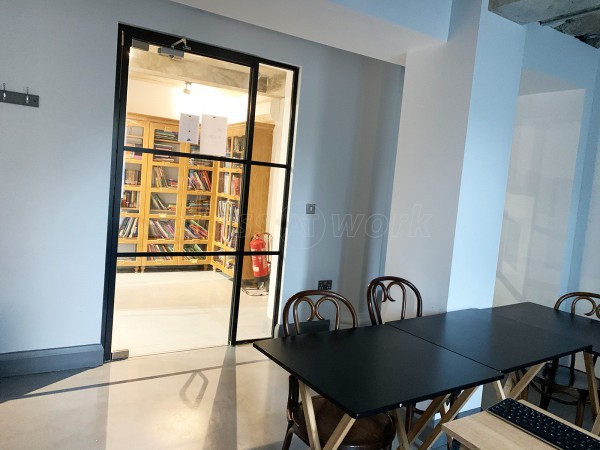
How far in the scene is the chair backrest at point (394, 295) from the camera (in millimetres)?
2560

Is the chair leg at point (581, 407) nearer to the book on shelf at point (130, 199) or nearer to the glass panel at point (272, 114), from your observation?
the glass panel at point (272, 114)

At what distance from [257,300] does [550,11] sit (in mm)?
3035

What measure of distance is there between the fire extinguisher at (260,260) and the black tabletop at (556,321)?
1959 millimetres

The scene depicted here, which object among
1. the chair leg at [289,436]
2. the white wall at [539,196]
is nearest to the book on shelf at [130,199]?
the chair leg at [289,436]

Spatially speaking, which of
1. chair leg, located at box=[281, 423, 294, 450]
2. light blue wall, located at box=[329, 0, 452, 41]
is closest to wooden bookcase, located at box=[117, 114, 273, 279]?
light blue wall, located at box=[329, 0, 452, 41]

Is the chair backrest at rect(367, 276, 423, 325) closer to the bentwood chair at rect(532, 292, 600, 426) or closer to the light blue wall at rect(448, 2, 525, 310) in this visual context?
the light blue wall at rect(448, 2, 525, 310)

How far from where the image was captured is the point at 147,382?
3004mm

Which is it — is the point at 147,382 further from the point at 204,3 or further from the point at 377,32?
the point at 377,32

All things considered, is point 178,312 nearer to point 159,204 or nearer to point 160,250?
point 160,250

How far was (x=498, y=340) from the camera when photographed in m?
2.12

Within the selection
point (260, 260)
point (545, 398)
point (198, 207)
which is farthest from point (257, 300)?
point (545, 398)

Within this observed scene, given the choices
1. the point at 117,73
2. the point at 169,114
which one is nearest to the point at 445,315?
the point at 169,114

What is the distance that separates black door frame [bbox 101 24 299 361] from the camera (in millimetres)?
3129

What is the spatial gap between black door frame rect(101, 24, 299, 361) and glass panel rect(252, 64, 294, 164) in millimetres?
45
